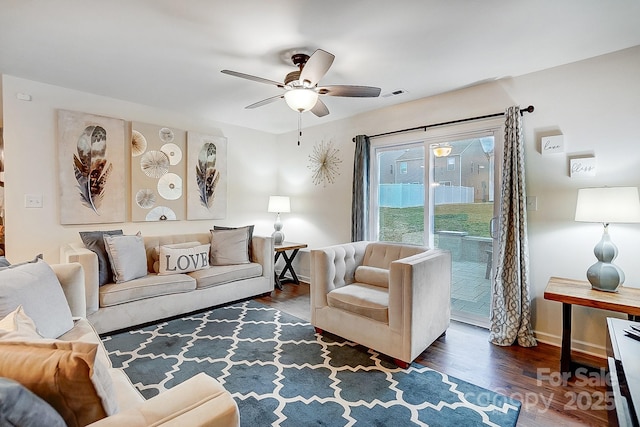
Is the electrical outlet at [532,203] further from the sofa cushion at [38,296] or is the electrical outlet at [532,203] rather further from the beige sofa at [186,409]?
the sofa cushion at [38,296]

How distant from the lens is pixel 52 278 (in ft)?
5.84

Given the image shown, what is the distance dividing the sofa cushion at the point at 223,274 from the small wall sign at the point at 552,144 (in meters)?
3.32

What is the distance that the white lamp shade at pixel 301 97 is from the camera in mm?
2387

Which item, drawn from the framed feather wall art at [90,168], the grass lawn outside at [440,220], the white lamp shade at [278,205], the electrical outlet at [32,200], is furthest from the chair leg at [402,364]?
the electrical outlet at [32,200]

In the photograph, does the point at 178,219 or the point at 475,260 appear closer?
the point at 475,260

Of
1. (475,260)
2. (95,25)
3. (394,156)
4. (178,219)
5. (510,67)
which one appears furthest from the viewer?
(178,219)

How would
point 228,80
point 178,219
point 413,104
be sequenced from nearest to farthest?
point 228,80 < point 413,104 < point 178,219

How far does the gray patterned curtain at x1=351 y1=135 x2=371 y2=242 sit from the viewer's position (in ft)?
12.8

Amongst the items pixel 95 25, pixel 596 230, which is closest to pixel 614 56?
pixel 596 230

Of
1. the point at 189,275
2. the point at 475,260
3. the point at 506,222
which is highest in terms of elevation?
the point at 506,222

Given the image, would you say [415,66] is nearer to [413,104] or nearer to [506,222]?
[413,104]

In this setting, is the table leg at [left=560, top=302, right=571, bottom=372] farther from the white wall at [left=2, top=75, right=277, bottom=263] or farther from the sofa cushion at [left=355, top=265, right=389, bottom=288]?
the white wall at [left=2, top=75, right=277, bottom=263]

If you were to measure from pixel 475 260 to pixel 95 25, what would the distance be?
3.85 m

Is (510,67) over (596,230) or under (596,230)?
over
